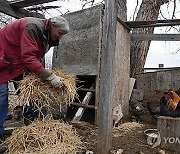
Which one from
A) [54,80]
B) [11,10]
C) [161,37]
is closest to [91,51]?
[161,37]

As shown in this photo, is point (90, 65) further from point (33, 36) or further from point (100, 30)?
point (33, 36)

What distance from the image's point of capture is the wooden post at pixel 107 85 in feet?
10.4

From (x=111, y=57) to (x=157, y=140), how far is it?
53.3 inches

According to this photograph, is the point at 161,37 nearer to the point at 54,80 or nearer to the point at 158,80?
the point at 158,80

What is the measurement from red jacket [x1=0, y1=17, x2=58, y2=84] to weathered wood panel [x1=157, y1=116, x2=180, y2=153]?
186cm

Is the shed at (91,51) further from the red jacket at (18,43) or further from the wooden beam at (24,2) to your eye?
the red jacket at (18,43)

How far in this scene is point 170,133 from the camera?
11.1 ft

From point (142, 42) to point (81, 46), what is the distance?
192 cm

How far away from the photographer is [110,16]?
10.6 feet

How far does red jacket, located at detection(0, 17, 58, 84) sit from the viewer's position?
9.41 ft

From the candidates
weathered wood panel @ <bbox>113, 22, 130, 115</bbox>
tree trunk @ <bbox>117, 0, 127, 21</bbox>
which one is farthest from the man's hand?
tree trunk @ <bbox>117, 0, 127, 21</bbox>

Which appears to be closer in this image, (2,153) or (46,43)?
(2,153)

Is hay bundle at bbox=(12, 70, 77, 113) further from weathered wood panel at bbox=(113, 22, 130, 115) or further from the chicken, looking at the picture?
the chicken

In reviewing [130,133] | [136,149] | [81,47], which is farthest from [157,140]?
[81,47]
